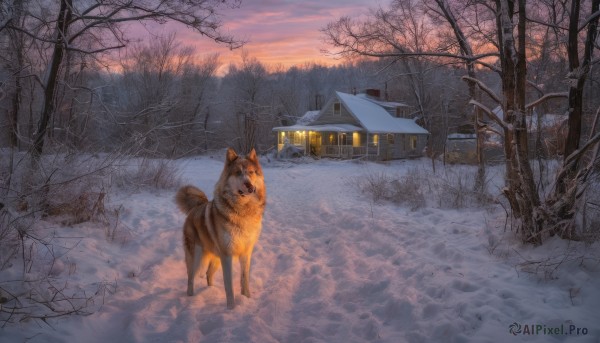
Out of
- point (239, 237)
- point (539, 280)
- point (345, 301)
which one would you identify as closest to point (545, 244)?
point (539, 280)

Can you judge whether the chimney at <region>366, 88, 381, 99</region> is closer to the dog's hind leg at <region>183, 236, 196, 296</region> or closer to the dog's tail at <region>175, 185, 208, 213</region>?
the dog's tail at <region>175, 185, 208, 213</region>

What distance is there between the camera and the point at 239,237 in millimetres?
4254

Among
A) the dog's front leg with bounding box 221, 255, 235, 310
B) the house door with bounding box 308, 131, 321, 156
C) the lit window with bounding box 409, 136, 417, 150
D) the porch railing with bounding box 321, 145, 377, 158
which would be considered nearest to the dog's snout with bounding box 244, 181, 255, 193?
the dog's front leg with bounding box 221, 255, 235, 310

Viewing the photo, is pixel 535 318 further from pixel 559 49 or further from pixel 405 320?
pixel 559 49

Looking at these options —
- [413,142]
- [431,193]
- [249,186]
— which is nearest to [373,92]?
[413,142]

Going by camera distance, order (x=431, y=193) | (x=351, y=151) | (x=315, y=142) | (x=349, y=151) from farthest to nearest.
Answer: (x=315, y=142) < (x=349, y=151) < (x=351, y=151) < (x=431, y=193)

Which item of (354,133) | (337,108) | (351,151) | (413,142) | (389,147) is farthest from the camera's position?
(413,142)

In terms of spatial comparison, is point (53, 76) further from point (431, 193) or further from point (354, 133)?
point (354, 133)

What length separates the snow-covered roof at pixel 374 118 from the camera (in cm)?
3250

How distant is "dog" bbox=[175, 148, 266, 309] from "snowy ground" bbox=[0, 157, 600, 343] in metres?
0.42

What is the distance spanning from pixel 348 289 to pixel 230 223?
1838 millimetres

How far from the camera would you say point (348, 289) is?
4.65m

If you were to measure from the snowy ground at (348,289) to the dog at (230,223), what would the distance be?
424mm

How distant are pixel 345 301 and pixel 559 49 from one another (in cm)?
885
